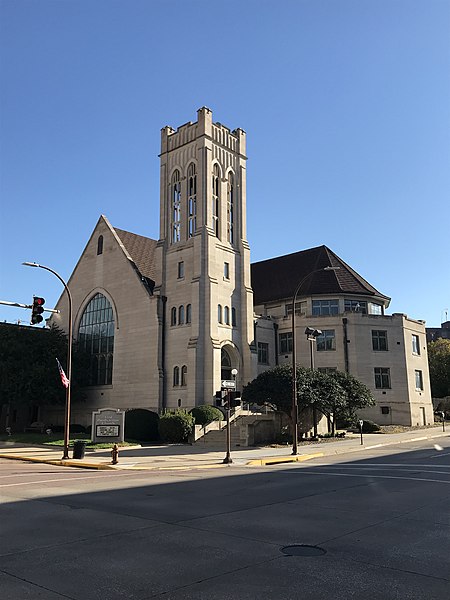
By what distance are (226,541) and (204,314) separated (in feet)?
120

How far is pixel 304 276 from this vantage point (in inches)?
2384

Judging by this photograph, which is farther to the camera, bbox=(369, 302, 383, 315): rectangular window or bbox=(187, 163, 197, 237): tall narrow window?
bbox=(369, 302, 383, 315): rectangular window

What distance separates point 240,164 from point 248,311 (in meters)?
14.0

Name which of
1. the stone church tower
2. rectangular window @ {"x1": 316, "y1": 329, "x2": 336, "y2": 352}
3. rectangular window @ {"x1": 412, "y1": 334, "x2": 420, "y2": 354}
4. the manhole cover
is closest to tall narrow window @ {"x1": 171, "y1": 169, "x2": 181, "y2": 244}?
the stone church tower

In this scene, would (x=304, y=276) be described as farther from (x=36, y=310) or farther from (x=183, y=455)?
(x=36, y=310)

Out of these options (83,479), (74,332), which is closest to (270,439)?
(83,479)

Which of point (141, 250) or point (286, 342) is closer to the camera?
point (286, 342)

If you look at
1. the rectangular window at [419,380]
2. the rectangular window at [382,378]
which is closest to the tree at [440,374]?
the rectangular window at [419,380]

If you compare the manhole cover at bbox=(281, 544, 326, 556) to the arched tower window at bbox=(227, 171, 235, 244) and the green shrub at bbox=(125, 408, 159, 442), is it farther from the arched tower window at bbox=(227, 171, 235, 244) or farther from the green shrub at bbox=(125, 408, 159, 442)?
the arched tower window at bbox=(227, 171, 235, 244)

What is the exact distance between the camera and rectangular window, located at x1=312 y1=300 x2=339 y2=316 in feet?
179

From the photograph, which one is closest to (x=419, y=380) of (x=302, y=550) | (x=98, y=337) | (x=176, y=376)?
(x=176, y=376)

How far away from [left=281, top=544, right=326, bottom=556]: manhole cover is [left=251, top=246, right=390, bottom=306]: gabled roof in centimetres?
4582

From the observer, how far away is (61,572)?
6625 mm

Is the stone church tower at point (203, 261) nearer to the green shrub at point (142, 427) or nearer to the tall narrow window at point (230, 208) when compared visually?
the tall narrow window at point (230, 208)
